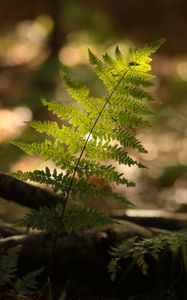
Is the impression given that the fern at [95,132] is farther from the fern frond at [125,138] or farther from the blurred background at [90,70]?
the blurred background at [90,70]

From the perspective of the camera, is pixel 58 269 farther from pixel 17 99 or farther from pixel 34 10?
pixel 34 10

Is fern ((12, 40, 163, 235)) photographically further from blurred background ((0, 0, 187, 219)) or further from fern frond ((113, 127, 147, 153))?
blurred background ((0, 0, 187, 219))

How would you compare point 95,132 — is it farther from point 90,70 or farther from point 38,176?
point 90,70

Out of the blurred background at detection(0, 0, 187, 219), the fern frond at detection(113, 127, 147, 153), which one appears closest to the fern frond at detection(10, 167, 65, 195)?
the fern frond at detection(113, 127, 147, 153)

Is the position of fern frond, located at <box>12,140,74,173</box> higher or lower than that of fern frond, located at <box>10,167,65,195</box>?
higher

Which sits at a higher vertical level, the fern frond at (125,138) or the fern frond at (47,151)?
the fern frond at (125,138)

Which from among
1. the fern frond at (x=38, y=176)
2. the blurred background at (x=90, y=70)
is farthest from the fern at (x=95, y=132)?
the blurred background at (x=90, y=70)

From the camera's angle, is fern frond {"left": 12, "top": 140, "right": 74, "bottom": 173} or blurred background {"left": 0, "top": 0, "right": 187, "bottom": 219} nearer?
fern frond {"left": 12, "top": 140, "right": 74, "bottom": 173}

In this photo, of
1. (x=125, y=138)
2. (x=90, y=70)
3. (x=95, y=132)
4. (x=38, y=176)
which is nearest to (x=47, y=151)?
(x=38, y=176)

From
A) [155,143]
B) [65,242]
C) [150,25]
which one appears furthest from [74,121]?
[150,25]
